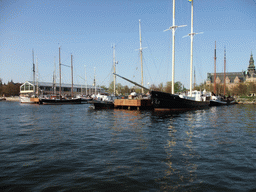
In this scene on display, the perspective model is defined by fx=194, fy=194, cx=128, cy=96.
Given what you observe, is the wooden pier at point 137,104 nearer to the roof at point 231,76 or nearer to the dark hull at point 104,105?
the dark hull at point 104,105

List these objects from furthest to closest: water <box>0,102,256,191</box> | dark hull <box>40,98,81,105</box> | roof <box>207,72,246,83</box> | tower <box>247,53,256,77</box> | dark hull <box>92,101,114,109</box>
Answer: roof <box>207,72,246,83</box>
tower <box>247,53,256,77</box>
dark hull <box>40,98,81,105</box>
dark hull <box>92,101,114,109</box>
water <box>0,102,256,191</box>

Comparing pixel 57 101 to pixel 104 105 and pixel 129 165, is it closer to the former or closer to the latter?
pixel 104 105

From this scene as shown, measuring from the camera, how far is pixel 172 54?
39312mm

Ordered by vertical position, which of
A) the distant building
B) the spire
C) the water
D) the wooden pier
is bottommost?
the water

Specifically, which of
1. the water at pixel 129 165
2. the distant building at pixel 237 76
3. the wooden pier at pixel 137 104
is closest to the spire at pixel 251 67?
the distant building at pixel 237 76

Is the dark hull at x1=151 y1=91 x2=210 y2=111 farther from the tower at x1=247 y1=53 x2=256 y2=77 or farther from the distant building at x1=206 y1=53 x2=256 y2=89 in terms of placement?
the tower at x1=247 y1=53 x2=256 y2=77

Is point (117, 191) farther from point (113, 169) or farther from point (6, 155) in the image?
point (6, 155)

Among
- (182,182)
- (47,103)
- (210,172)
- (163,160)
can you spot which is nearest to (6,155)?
(163,160)

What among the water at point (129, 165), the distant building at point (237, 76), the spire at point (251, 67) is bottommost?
the water at point (129, 165)

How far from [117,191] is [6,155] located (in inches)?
257

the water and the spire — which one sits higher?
the spire

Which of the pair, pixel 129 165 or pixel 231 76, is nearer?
pixel 129 165

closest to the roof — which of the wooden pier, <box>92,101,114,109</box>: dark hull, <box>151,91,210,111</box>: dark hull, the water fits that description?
the wooden pier

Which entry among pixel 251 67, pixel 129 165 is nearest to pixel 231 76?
pixel 251 67
